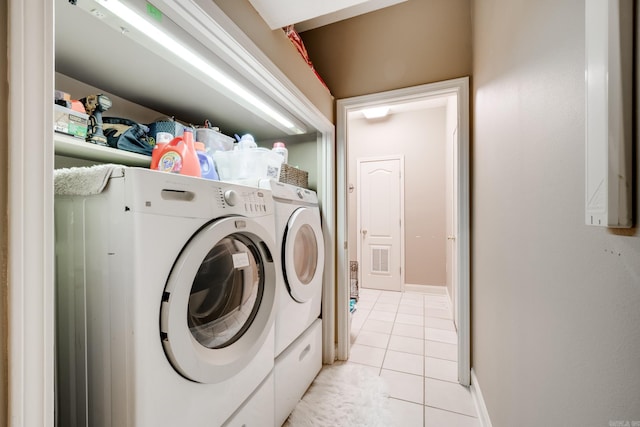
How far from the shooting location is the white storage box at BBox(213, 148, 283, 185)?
58.1 inches

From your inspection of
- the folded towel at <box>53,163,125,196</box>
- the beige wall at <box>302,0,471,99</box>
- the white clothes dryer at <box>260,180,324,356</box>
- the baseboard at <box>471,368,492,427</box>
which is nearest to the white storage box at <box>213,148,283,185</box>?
the white clothes dryer at <box>260,180,324,356</box>

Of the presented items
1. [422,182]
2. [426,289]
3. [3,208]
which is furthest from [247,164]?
[426,289]

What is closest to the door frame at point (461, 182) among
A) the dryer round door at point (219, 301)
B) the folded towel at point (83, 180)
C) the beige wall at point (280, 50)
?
the beige wall at point (280, 50)

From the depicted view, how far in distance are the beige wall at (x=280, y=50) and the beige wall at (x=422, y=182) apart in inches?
85.2

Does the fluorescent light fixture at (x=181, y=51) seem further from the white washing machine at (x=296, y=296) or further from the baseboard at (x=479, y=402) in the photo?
the baseboard at (x=479, y=402)

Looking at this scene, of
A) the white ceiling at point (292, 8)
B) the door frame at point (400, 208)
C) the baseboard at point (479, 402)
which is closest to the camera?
the white ceiling at point (292, 8)

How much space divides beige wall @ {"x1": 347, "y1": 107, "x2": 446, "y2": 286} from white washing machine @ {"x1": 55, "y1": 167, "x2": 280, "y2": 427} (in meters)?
3.09

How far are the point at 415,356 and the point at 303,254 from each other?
1306 millimetres

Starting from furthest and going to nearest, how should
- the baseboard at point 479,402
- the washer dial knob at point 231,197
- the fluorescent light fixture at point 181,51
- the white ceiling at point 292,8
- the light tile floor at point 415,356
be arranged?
the light tile floor at point 415,356 < the baseboard at point 479,402 < the white ceiling at point 292,8 < the washer dial knob at point 231,197 < the fluorescent light fixture at point 181,51

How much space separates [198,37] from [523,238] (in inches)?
52.2

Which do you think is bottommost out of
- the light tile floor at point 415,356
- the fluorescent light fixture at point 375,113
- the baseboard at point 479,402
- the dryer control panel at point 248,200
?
the light tile floor at point 415,356

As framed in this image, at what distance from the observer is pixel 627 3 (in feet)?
1.23

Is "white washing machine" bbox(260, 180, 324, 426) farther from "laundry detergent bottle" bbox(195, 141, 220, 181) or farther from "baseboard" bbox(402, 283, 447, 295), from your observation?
"baseboard" bbox(402, 283, 447, 295)

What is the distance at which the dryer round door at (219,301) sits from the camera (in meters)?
0.73
